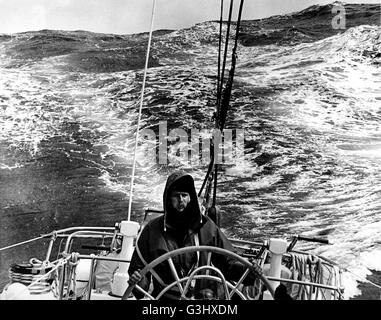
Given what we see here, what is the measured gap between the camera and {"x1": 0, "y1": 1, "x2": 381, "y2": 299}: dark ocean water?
22.0 m

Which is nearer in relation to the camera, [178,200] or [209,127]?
[178,200]

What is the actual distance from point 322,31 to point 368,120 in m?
18.9

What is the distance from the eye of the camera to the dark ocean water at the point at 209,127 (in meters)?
22.0

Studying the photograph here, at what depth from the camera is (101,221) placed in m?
21.3

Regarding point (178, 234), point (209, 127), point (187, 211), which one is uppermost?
point (209, 127)

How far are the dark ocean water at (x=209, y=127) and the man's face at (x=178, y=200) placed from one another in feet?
49.8

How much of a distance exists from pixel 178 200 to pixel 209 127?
28033 mm

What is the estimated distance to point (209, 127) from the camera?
1212 inches

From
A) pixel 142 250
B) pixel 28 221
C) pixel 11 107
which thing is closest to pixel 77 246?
pixel 28 221

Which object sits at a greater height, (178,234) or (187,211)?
(187,211)

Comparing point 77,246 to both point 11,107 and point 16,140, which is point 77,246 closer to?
point 16,140

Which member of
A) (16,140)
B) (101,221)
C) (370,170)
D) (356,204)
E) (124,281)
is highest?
(16,140)

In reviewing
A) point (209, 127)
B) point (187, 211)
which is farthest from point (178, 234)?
point (209, 127)

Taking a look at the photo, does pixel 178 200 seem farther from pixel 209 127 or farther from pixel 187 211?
pixel 209 127
